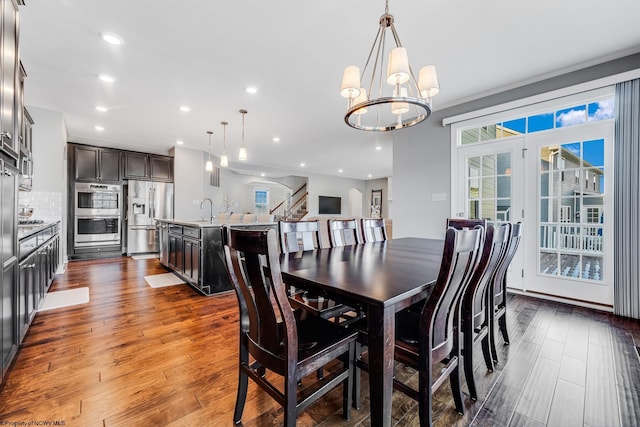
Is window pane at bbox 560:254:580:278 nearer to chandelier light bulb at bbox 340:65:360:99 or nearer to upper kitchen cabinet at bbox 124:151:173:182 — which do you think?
chandelier light bulb at bbox 340:65:360:99

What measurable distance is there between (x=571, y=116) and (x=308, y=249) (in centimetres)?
334

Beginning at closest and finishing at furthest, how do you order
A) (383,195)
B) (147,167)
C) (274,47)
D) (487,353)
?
(487,353)
(274,47)
(147,167)
(383,195)

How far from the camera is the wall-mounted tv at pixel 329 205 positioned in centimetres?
1067

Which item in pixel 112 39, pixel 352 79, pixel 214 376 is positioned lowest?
pixel 214 376

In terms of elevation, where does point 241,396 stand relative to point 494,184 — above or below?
below

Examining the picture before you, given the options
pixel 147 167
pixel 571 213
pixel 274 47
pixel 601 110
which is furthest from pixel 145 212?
pixel 601 110

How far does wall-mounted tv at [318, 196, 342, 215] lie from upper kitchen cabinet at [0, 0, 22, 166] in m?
9.00

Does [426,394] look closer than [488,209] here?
Yes

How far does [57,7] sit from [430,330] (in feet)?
11.0

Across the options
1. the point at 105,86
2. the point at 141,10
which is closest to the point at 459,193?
the point at 141,10

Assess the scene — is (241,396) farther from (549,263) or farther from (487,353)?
(549,263)

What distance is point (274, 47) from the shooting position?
252cm

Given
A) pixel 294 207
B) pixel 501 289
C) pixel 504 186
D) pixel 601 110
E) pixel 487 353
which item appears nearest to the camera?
pixel 487 353

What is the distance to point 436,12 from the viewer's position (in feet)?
6.76
